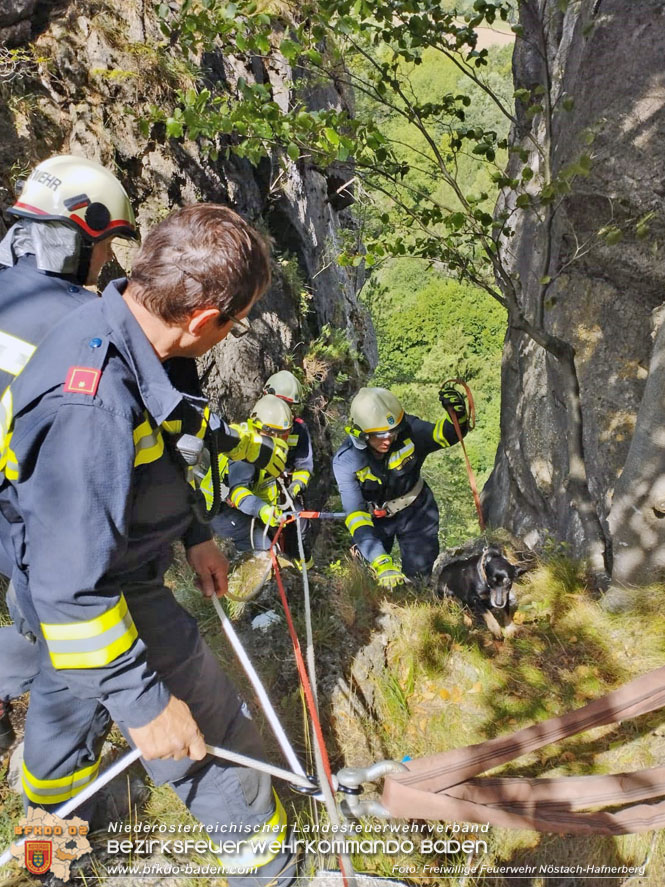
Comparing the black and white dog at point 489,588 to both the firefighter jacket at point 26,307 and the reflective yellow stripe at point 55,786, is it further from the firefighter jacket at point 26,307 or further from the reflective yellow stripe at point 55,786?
the firefighter jacket at point 26,307

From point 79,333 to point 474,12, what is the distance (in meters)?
2.51

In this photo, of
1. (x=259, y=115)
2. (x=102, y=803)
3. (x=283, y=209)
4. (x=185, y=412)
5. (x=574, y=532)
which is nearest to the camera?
(x=185, y=412)

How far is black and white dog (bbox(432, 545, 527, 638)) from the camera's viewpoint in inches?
131

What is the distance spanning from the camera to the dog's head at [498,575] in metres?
3.33

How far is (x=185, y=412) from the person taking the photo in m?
1.86

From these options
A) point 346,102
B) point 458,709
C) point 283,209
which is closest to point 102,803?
point 458,709

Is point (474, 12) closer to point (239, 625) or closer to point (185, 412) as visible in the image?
point (185, 412)

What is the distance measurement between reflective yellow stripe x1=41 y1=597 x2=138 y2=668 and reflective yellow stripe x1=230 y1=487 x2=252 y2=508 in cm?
326

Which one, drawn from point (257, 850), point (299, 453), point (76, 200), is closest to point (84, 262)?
point (76, 200)

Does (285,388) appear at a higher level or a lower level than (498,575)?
higher

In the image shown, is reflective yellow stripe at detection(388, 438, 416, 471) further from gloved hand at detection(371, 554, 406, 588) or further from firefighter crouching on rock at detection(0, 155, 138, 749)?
firefighter crouching on rock at detection(0, 155, 138, 749)

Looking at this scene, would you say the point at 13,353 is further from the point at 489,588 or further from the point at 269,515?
the point at 269,515

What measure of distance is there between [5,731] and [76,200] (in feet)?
8.81

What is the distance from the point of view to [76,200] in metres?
2.76
